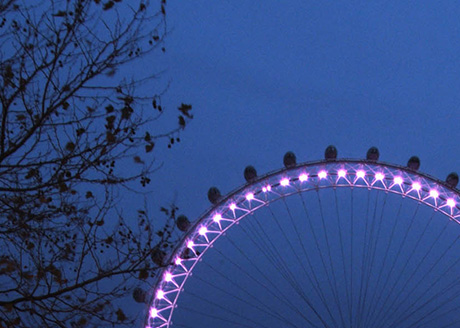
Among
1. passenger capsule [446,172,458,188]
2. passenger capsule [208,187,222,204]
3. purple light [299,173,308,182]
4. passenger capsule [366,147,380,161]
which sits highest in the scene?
passenger capsule [208,187,222,204]

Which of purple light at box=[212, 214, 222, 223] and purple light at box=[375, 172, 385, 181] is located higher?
purple light at box=[212, 214, 222, 223]

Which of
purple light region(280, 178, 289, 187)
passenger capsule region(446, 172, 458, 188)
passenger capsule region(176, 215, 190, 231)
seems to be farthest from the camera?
purple light region(280, 178, 289, 187)

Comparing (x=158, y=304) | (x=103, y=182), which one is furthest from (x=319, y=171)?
(x=103, y=182)

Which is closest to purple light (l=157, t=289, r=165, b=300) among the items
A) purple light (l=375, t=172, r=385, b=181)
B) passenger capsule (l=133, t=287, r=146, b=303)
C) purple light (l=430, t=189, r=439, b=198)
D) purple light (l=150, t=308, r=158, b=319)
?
purple light (l=150, t=308, r=158, b=319)

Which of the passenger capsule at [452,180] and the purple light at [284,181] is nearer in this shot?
the passenger capsule at [452,180]

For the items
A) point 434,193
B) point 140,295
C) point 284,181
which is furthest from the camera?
point 284,181

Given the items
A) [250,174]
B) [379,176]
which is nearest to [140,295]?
[250,174]

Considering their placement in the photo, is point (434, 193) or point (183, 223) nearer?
point (183, 223)

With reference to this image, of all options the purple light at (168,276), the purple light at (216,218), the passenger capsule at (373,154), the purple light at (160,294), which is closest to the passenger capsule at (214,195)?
the purple light at (216,218)

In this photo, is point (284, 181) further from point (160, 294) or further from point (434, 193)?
point (160, 294)

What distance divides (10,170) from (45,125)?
0.80 meters

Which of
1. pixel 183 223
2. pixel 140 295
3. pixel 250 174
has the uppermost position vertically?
pixel 250 174

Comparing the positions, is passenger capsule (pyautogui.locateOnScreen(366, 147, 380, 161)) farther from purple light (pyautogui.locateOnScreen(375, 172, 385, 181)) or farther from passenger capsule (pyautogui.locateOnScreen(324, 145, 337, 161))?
passenger capsule (pyautogui.locateOnScreen(324, 145, 337, 161))

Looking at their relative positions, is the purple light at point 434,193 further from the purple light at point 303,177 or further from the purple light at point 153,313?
the purple light at point 153,313
